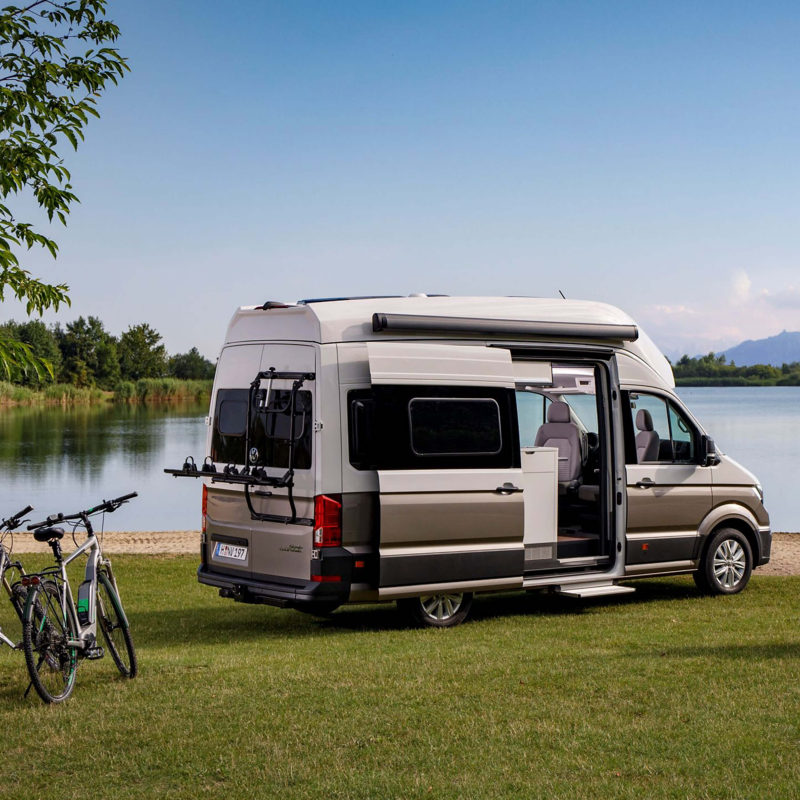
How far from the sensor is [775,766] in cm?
500

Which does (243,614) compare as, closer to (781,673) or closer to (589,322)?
(589,322)

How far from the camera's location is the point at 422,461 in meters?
8.70

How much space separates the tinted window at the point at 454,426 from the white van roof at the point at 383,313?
23.3 inches

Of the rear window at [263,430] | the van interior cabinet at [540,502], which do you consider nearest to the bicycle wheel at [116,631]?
the rear window at [263,430]

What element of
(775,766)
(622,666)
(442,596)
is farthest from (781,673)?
(442,596)

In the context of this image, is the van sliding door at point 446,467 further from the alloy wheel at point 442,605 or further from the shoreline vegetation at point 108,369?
the shoreline vegetation at point 108,369

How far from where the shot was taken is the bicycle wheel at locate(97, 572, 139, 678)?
666cm

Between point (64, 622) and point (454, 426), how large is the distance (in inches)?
144

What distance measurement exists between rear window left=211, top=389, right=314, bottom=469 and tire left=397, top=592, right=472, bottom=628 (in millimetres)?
1578

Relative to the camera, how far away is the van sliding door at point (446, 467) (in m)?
8.52

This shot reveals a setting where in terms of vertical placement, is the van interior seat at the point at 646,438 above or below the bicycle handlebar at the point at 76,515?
above

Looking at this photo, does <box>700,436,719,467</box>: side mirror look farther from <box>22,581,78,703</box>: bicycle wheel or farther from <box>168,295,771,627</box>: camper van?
<box>22,581,78,703</box>: bicycle wheel

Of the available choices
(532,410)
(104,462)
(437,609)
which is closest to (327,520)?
(437,609)

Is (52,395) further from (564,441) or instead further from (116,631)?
(116,631)
